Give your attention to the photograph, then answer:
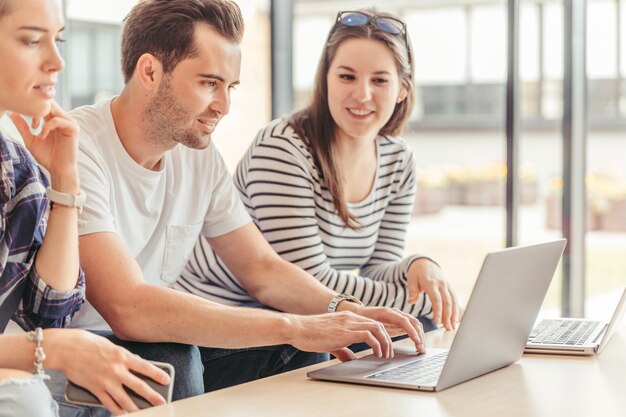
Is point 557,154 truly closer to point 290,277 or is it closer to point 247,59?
point 247,59

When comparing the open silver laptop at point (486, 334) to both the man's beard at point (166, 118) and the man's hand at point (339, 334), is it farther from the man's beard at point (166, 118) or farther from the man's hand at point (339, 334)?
the man's beard at point (166, 118)

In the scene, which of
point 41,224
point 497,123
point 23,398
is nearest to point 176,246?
point 41,224

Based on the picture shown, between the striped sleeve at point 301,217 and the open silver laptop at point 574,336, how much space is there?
0.48 meters

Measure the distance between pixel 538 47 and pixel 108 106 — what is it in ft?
7.42

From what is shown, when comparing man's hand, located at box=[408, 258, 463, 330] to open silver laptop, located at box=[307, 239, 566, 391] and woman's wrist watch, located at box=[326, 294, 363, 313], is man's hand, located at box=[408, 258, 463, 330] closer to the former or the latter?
woman's wrist watch, located at box=[326, 294, 363, 313]

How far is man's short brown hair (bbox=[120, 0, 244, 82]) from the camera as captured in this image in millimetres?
2137

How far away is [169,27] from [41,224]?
580mm

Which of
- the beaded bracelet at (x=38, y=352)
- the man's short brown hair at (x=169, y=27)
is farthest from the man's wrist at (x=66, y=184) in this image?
the man's short brown hair at (x=169, y=27)

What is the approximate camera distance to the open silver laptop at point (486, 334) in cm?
153

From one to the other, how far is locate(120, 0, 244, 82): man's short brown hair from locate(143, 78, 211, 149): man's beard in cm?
6

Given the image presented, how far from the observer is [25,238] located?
Result: 1.76 m

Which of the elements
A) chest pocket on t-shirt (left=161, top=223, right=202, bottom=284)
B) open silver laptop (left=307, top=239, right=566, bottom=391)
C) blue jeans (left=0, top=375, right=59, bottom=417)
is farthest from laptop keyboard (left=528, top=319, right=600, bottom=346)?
blue jeans (left=0, top=375, right=59, bottom=417)

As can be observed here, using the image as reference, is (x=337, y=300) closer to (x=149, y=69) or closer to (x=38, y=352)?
(x=149, y=69)

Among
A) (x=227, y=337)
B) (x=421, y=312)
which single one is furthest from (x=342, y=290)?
(x=227, y=337)
